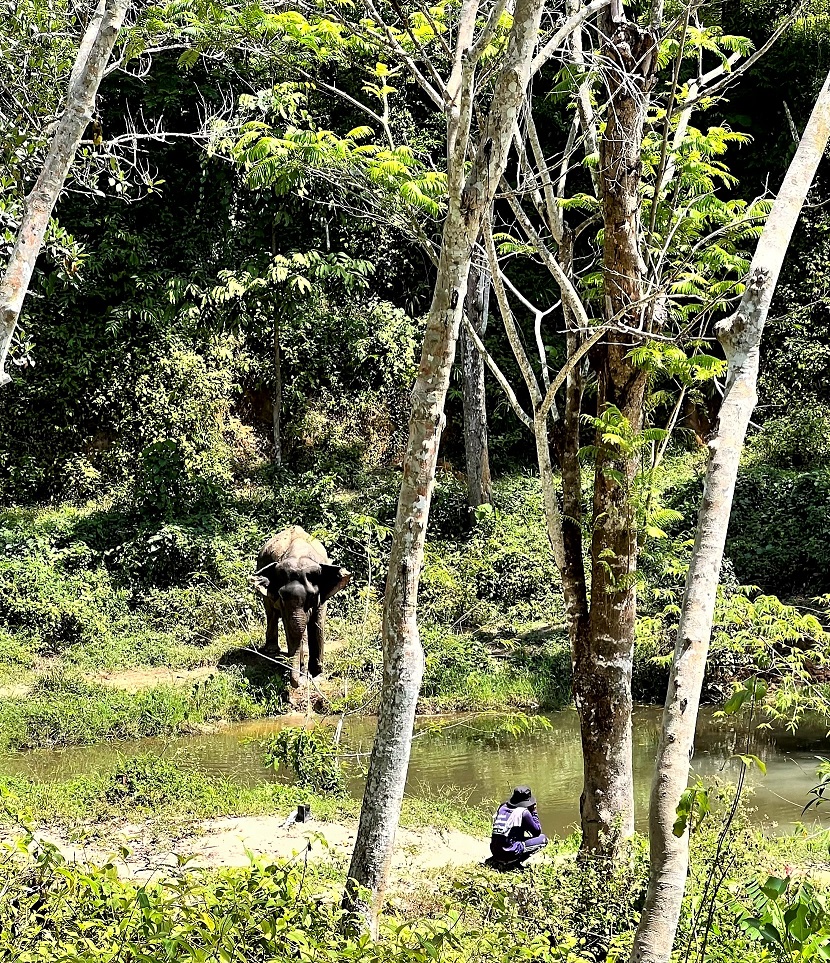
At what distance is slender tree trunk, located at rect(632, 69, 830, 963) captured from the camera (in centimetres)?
317

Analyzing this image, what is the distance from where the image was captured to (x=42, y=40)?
21.0ft

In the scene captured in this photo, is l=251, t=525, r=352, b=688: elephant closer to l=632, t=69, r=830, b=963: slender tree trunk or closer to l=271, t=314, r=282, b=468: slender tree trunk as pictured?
l=271, t=314, r=282, b=468: slender tree trunk

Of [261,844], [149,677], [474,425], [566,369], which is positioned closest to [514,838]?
[261,844]

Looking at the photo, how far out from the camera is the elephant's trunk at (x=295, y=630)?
11.3 metres

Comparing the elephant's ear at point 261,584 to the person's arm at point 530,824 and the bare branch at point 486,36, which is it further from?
the bare branch at point 486,36

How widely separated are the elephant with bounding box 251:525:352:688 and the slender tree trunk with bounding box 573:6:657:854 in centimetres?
606

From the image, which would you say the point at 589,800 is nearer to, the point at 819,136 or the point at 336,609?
the point at 819,136

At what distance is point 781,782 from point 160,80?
13846mm

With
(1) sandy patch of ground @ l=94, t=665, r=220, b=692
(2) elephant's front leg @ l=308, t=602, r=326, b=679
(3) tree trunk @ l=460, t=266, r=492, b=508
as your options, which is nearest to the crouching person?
(2) elephant's front leg @ l=308, t=602, r=326, b=679

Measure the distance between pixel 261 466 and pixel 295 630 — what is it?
5550 mm

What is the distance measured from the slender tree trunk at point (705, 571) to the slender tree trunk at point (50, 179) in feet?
8.08

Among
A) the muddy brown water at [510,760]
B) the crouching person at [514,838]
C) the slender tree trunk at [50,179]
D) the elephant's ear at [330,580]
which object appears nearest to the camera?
the slender tree trunk at [50,179]

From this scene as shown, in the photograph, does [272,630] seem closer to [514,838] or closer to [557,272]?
[514,838]

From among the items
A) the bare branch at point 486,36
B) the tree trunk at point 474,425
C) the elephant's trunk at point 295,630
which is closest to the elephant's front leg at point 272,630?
the elephant's trunk at point 295,630
